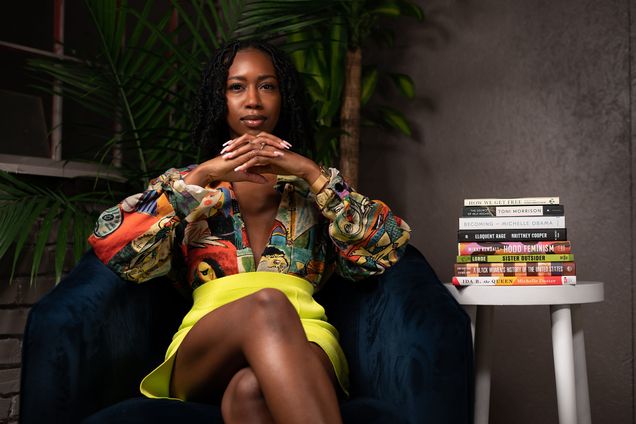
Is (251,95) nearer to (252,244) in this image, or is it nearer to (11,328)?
(252,244)

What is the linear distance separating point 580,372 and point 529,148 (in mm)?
946

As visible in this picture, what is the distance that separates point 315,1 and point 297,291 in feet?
3.15

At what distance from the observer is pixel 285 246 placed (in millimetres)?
1789

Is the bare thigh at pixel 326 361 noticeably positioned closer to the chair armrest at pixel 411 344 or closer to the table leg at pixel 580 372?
the chair armrest at pixel 411 344

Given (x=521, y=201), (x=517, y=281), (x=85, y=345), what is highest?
(x=521, y=201)

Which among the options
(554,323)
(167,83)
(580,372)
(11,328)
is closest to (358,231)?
(554,323)

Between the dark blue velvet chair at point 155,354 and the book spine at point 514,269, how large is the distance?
6.5 inches

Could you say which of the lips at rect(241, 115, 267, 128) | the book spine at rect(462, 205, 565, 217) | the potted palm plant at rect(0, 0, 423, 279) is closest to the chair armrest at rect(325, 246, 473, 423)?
the book spine at rect(462, 205, 565, 217)

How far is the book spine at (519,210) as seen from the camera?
1831 mm

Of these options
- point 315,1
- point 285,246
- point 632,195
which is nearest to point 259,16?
point 315,1

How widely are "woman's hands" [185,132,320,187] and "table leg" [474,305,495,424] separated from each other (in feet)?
2.00

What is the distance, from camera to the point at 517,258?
5.96 feet

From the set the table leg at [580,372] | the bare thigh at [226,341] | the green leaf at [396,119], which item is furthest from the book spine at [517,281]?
the green leaf at [396,119]

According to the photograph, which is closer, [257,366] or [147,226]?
[257,366]
